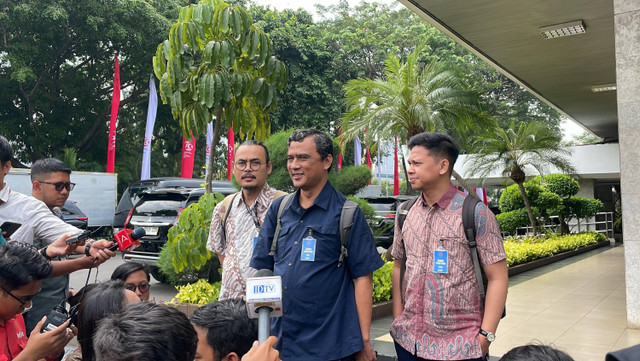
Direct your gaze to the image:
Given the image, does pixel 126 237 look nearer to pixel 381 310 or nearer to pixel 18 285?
pixel 18 285

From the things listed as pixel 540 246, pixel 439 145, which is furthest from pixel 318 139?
pixel 540 246

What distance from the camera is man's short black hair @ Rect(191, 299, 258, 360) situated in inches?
85.8

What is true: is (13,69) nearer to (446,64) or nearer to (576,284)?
(446,64)

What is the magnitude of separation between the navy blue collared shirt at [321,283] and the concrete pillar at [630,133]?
168 inches

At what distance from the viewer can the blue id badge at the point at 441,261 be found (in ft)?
8.54

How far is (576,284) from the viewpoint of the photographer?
964 centimetres

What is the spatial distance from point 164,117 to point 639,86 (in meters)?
20.4

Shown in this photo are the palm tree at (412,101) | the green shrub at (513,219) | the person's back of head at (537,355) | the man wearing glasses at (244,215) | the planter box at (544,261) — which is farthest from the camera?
the green shrub at (513,219)

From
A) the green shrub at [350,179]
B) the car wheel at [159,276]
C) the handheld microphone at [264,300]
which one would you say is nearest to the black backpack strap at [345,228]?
the handheld microphone at [264,300]

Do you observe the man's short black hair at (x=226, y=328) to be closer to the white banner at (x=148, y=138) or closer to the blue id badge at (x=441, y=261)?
the blue id badge at (x=441, y=261)

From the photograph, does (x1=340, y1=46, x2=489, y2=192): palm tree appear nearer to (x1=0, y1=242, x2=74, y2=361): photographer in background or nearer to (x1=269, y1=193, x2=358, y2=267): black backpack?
(x1=269, y1=193, x2=358, y2=267): black backpack

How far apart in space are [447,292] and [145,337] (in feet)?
5.05

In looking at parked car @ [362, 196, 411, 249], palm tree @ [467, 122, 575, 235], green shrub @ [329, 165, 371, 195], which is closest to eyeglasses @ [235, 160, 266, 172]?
green shrub @ [329, 165, 371, 195]

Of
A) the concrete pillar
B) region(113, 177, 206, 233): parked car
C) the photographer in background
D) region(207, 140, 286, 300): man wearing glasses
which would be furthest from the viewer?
region(113, 177, 206, 233): parked car
